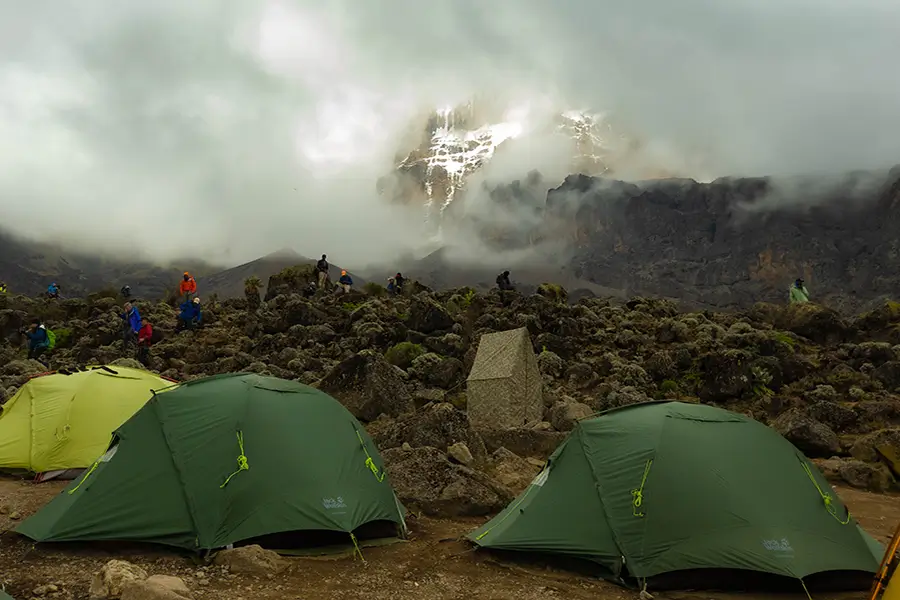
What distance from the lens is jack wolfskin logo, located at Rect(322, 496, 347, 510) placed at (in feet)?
32.6

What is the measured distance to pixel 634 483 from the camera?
958 centimetres

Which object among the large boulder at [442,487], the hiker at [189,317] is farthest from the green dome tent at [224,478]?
the hiker at [189,317]

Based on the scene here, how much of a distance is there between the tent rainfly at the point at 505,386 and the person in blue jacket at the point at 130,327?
19175mm

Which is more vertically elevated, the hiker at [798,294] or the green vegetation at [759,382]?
the hiker at [798,294]

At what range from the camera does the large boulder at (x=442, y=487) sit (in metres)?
12.4

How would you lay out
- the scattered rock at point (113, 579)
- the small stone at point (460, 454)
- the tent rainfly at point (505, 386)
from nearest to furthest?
the scattered rock at point (113, 579) → the small stone at point (460, 454) → the tent rainfly at point (505, 386)

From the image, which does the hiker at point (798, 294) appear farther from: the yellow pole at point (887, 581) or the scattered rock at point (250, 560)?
the scattered rock at point (250, 560)

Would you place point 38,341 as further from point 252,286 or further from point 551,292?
point 551,292

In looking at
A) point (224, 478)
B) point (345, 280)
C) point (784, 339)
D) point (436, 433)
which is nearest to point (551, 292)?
point (345, 280)

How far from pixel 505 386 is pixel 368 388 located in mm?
4055

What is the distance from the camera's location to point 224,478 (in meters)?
9.73

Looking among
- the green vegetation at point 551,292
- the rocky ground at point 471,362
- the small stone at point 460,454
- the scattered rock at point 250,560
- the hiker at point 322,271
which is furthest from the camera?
the hiker at point 322,271

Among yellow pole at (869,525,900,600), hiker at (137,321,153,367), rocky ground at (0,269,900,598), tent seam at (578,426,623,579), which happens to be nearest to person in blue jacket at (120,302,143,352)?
rocky ground at (0,269,900,598)

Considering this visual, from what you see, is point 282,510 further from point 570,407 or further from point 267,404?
point 570,407
